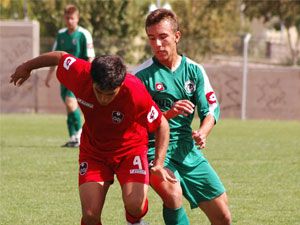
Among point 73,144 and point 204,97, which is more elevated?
point 204,97

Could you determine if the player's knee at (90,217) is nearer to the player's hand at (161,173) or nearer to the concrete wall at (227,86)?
the player's hand at (161,173)

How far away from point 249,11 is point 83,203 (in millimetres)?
30535

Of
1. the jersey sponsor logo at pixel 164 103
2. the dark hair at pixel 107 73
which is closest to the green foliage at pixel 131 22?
the jersey sponsor logo at pixel 164 103

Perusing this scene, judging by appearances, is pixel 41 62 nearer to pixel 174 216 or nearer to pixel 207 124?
pixel 207 124

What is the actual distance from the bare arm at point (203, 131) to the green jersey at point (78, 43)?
804 centimetres

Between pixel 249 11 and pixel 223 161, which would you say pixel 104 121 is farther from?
pixel 249 11

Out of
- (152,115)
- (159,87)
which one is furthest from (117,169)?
(159,87)

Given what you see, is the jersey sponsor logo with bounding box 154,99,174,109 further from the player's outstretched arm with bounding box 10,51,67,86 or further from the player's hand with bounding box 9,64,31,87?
the player's hand with bounding box 9,64,31,87

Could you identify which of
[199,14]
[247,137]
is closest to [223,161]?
[247,137]

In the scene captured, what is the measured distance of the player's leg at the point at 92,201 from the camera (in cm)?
662

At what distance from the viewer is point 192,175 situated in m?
7.14

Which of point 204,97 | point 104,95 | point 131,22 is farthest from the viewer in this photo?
point 131,22

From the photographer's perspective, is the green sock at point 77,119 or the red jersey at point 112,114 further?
the green sock at point 77,119

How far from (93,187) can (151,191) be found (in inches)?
161
